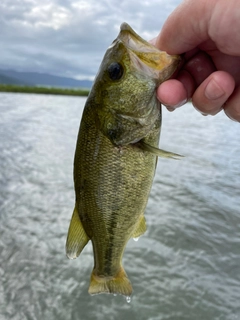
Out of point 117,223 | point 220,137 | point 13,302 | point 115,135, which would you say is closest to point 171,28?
point 115,135

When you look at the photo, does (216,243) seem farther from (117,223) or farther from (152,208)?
(117,223)

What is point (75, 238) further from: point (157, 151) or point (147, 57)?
point (147, 57)

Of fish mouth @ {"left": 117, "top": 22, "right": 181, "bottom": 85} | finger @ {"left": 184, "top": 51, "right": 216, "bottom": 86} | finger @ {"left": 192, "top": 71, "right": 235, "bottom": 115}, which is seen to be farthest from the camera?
finger @ {"left": 184, "top": 51, "right": 216, "bottom": 86}

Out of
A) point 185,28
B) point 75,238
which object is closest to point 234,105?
point 185,28

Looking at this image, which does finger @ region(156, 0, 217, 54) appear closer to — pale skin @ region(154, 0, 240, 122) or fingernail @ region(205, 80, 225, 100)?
pale skin @ region(154, 0, 240, 122)

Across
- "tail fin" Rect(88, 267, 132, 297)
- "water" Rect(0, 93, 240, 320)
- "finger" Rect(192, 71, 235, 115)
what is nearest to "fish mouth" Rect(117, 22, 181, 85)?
"finger" Rect(192, 71, 235, 115)
